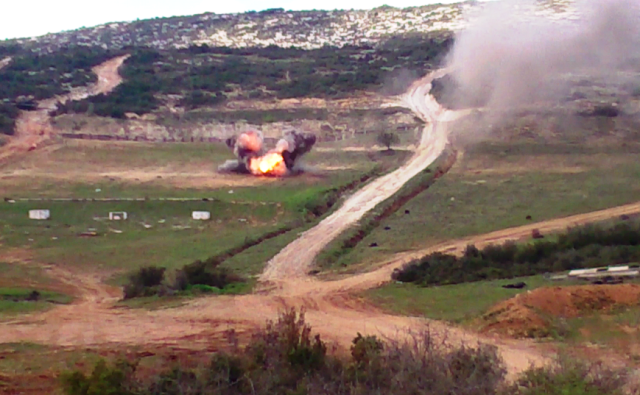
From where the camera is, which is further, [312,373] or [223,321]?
[223,321]

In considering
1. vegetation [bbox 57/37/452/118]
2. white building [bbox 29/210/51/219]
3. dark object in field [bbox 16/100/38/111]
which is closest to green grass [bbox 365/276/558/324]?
white building [bbox 29/210/51/219]

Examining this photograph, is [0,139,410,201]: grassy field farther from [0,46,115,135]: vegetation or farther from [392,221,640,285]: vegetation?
[392,221,640,285]: vegetation

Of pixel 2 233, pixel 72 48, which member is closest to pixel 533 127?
pixel 2 233

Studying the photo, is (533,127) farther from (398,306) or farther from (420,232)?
(398,306)

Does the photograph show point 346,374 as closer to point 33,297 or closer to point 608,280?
point 608,280

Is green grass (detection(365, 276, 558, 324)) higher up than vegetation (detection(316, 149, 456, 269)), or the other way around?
vegetation (detection(316, 149, 456, 269))

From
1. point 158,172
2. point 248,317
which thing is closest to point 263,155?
point 158,172
